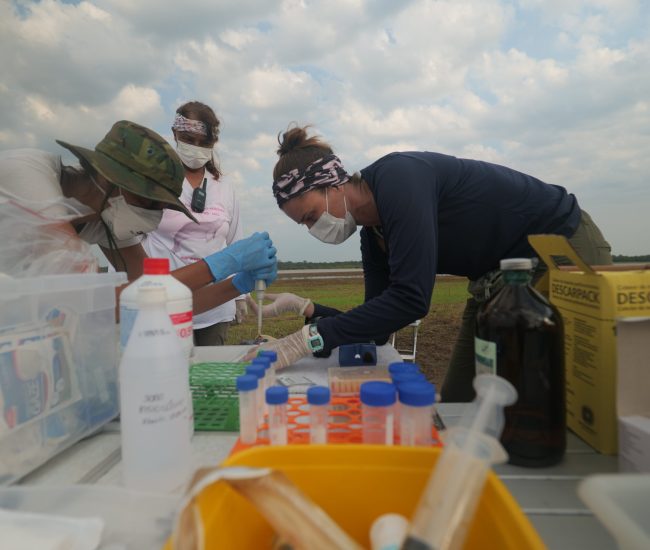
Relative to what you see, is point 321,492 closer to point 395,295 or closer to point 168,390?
point 168,390

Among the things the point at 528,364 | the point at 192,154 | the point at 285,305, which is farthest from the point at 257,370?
the point at 192,154

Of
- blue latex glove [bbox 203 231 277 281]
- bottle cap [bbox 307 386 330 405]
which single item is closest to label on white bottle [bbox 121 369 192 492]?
bottle cap [bbox 307 386 330 405]

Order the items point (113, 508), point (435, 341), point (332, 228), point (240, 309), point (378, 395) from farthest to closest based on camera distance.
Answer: point (435, 341) → point (240, 309) → point (332, 228) → point (378, 395) → point (113, 508)

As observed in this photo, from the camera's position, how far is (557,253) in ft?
2.81

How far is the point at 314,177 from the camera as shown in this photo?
5.54 ft

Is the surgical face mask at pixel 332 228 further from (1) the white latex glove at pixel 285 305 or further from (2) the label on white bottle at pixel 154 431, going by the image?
(2) the label on white bottle at pixel 154 431

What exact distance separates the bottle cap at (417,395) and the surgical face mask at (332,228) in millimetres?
1189

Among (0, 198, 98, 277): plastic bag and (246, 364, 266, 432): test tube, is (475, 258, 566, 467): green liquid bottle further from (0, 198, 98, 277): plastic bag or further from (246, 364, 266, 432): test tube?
(0, 198, 98, 277): plastic bag

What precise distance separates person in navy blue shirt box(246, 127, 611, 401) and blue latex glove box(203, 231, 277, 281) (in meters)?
0.21

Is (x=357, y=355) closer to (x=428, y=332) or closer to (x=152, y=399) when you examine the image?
(x=152, y=399)

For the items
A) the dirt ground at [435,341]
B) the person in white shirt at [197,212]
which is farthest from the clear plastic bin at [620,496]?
the dirt ground at [435,341]

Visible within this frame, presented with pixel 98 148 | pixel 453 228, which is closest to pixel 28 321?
pixel 98 148

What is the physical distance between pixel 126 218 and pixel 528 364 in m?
1.48

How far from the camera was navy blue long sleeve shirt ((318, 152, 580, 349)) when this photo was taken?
137cm
